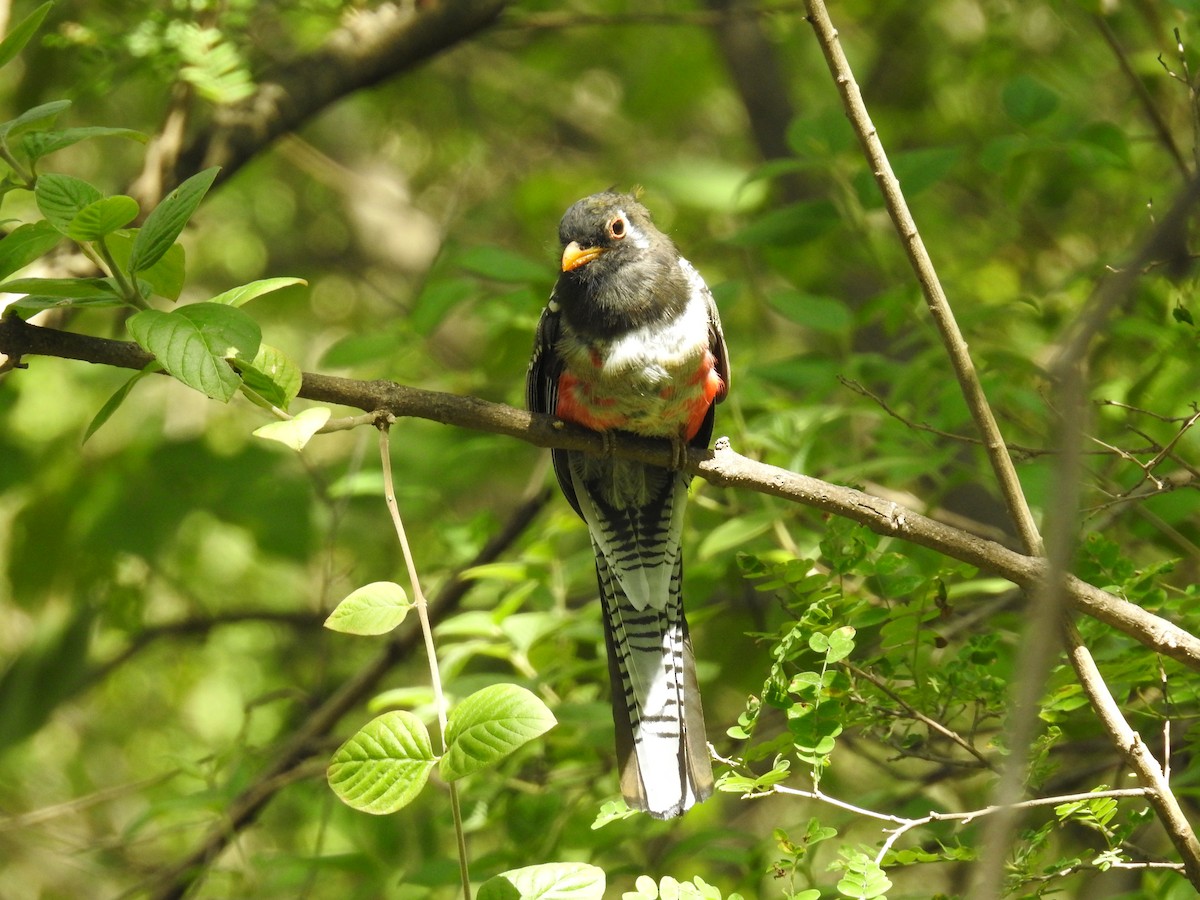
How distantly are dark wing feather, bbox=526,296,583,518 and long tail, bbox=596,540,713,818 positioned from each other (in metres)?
0.33

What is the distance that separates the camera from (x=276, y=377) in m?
2.39

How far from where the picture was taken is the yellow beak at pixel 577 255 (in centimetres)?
420

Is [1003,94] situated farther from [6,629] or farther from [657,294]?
[6,629]

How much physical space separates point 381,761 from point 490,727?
208 millimetres

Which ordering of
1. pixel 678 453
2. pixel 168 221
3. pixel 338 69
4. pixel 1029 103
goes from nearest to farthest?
pixel 168 221 → pixel 678 453 → pixel 1029 103 → pixel 338 69

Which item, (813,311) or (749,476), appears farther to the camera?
(813,311)

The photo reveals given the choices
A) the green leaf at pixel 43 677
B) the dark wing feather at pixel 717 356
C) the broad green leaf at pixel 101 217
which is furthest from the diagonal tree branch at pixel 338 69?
the broad green leaf at pixel 101 217

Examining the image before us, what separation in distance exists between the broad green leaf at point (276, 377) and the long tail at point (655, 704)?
1465 millimetres

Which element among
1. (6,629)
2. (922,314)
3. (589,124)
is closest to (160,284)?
(922,314)

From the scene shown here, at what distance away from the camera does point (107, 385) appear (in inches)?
231

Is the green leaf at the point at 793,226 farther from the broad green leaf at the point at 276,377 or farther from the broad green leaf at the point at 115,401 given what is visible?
the broad green leaf at the point at 115,401

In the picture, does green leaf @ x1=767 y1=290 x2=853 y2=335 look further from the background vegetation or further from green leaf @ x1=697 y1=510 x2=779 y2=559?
green leaf @ x1=697 y1=510 x2=779 y2=559

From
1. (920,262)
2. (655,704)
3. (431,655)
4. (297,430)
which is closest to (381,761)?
(431,655)

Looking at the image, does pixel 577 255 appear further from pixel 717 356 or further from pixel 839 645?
pixel 839 645
